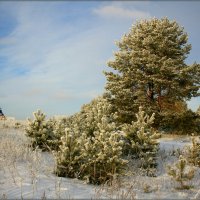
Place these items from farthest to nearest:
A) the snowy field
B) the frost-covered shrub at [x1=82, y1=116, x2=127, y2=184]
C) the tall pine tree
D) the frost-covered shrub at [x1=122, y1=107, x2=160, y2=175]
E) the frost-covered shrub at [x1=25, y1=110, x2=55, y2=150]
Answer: the tall pine tree, the frost-covered shrub at [x1=25, y1=110, x2=55, y2=150], the frost-covered shrub at [x1=122, y1=107, x2=160, y2=175], the frost-covered shrub at [x1=82, y1=116, x2=127, y2=184], the snowy field

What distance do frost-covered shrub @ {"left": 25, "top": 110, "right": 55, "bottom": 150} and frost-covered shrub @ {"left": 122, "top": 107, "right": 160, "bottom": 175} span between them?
2.53 meters

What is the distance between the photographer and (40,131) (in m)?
11.2

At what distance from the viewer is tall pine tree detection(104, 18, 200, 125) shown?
79.2 ft

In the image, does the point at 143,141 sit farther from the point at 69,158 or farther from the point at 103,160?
the point at 69,158

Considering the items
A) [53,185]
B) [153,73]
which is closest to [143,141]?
[53,185]

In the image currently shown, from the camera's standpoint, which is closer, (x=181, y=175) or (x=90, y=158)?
(x=181, y=175)

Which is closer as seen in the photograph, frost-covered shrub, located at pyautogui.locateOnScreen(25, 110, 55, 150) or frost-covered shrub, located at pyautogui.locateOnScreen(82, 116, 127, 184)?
frost-covered shrub, located at pyautogui.locateOnScreen(82, 116, 127, 184)

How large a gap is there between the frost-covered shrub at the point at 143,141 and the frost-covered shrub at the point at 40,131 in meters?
2.53

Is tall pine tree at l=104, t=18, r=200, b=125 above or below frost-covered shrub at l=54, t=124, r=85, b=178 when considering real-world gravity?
above

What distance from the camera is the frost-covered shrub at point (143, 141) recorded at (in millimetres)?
10367

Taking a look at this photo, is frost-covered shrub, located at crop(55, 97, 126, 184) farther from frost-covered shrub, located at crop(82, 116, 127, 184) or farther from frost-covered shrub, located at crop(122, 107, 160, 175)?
frost-covered shrub, located at crop(122, 107, 160, 175)

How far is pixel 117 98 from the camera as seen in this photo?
24.8 metres

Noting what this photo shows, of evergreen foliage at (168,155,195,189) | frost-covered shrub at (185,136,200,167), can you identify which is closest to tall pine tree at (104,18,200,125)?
frost-covered shrub at (185,136,200,167)

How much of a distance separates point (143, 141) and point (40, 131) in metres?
3.34
